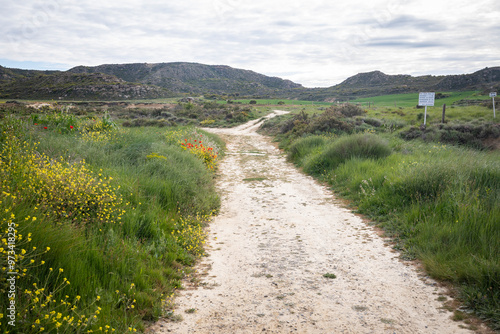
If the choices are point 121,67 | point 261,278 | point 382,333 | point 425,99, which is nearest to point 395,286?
point 382,333

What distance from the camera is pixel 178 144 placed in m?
11.6

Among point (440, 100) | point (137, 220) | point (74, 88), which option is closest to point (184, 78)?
point (74, 88)

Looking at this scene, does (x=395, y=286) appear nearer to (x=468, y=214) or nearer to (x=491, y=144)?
(x=468, y=214)

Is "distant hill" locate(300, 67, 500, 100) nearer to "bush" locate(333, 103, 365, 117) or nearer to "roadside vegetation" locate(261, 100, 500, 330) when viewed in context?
"bush" locate(333, 103, 365, 117)

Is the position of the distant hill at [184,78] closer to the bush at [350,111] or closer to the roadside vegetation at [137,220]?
the bush at [350,111]

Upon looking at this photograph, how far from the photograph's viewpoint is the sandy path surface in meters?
3.13

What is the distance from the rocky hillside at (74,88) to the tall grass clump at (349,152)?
183ft

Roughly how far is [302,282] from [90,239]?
2.69m

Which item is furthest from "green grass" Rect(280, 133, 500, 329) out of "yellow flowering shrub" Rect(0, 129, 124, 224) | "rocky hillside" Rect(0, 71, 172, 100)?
"rocky hillside" Rect(0, 71, 172, 100)

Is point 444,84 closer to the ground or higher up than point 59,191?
higher up

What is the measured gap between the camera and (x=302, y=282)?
3.96 m

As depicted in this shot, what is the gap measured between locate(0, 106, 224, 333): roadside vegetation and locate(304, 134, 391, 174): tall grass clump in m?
5.19

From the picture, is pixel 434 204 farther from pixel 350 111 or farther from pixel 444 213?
pixel 350 111

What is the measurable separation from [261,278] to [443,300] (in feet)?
7.09
